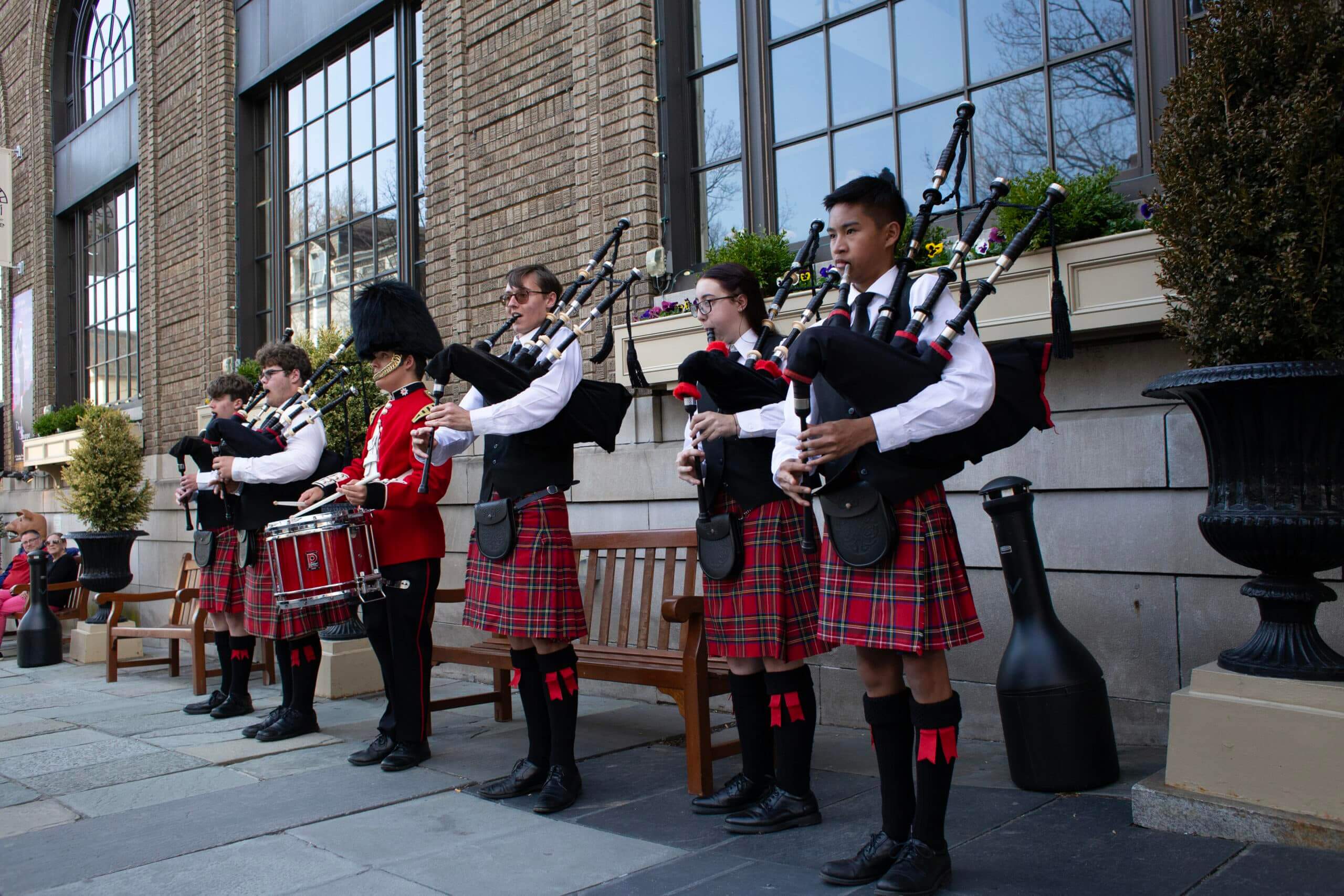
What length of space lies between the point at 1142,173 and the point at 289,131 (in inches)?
296

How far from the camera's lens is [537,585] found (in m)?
3.62

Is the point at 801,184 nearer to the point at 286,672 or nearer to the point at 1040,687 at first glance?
the point at 1040,687

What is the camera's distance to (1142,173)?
404cm

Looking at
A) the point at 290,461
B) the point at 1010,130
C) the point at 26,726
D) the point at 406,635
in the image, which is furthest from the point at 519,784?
the point at 26,726

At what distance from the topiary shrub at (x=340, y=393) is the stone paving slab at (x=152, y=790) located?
2453 mm

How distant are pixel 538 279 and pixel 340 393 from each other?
125 inches

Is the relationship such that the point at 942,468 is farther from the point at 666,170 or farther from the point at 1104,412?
the point at 666,170

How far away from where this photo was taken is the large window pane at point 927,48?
15.4 feet

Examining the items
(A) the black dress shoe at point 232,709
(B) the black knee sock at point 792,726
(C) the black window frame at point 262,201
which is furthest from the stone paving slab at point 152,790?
(C) the black window frame at point 262,201

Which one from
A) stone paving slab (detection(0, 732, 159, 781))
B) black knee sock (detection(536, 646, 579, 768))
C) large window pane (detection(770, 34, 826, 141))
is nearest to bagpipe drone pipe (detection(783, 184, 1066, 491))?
black knee sock (detection(536, 646, 579, 768))

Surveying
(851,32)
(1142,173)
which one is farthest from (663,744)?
(851,32)

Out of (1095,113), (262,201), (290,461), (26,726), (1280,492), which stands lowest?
(26,726)

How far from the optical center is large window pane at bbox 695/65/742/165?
18.3 ft

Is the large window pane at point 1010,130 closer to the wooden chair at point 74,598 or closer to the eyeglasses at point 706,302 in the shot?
the eyeglasses at point 706,302
